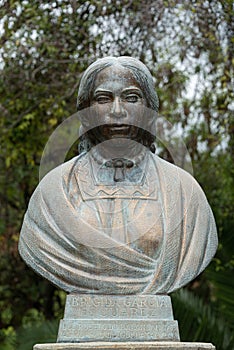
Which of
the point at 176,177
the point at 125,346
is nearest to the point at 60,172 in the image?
the point at 176,177

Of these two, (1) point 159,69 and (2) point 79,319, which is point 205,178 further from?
(2) point 79,319

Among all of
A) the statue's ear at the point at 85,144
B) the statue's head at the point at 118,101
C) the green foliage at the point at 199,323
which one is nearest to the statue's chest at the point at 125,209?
the statue's ear at the point at 85,144

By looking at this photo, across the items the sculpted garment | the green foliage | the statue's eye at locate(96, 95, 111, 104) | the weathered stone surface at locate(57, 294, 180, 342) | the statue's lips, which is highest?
the statue's eye at locate(96, 95, 111, 104)

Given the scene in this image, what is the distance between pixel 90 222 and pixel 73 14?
5722 mm

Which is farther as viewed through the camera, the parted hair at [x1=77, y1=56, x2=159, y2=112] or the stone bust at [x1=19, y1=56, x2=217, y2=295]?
the parted hair at [x1=77, y1=56, x2=159, y2=112]

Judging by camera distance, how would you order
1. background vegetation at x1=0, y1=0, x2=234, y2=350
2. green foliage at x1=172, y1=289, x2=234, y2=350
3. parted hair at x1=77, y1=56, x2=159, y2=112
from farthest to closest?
background vegetation at x1=0, y1=0, x2=234, y2=350 → green foliage at x1=172, y1=289, x2=234, y2=350 → parted hair at x1=77, y1=56, x2=159, y2=112

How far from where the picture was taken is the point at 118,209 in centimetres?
627

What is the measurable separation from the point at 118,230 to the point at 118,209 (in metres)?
0.15

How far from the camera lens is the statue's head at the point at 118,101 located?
632cm

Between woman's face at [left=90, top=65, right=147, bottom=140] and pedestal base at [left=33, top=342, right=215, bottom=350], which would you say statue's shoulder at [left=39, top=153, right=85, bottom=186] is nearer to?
woman's face at [left=90, top=65, right=147, bottom=140]

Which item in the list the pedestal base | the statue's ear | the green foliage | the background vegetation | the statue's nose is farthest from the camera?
the background vegetation

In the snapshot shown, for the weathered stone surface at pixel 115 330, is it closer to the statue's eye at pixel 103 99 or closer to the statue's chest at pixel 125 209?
the statue's chest at pixel 125 209

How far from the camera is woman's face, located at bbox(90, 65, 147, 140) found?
20.7ft

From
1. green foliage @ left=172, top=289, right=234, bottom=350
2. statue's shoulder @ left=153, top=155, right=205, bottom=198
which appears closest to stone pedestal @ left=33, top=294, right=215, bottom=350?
statue's shoulder @ left=153, top=155, right=205, bottom=198
